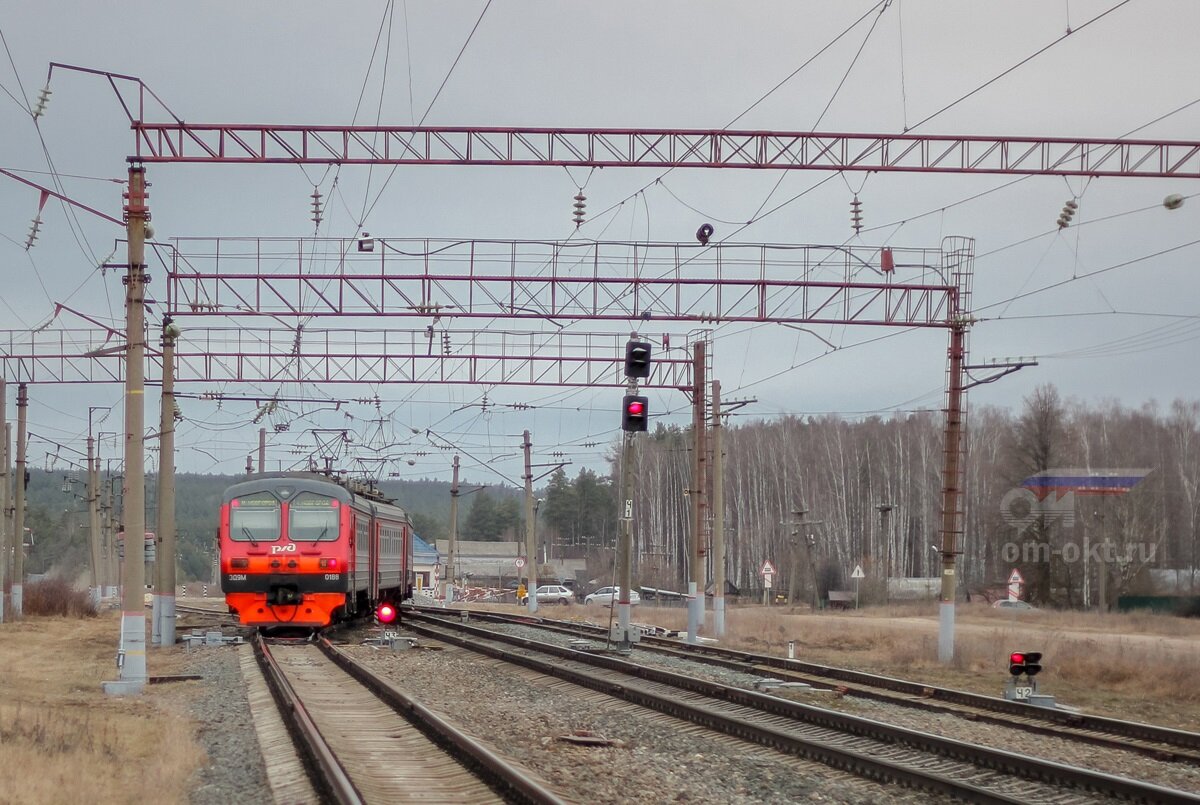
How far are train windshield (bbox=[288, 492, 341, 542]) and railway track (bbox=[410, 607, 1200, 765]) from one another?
7747mm

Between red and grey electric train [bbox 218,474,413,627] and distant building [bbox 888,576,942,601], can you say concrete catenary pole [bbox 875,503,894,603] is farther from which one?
red and grey electric train [bbox 218,474,413,627]

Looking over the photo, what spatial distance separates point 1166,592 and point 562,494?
67.5 m

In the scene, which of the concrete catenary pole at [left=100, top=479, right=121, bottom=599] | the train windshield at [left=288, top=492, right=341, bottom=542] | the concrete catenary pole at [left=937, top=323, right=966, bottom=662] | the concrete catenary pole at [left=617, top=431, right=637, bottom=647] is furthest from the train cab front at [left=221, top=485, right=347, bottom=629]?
the concrete catenary pole at [left=100, top=479, right=121, bottom=599]

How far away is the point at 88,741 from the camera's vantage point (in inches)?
486

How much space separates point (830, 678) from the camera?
21.2 m

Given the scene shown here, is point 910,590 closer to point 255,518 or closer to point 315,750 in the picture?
point 255,518

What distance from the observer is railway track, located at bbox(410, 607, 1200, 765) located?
13.8m

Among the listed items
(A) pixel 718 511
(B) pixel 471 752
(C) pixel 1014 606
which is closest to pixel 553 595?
(C) pixel 1014 606

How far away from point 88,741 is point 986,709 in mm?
11075

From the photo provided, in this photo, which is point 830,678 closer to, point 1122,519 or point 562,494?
point 1122,519

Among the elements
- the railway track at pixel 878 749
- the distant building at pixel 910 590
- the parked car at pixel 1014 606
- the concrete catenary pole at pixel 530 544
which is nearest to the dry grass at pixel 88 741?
the railway track at pixel 878 749

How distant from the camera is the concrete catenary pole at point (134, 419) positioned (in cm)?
1892

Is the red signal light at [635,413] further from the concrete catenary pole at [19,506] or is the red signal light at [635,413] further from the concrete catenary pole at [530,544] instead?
the concrete catenary pole at [530,544]

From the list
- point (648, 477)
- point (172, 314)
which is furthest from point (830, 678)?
point (648, 477)
